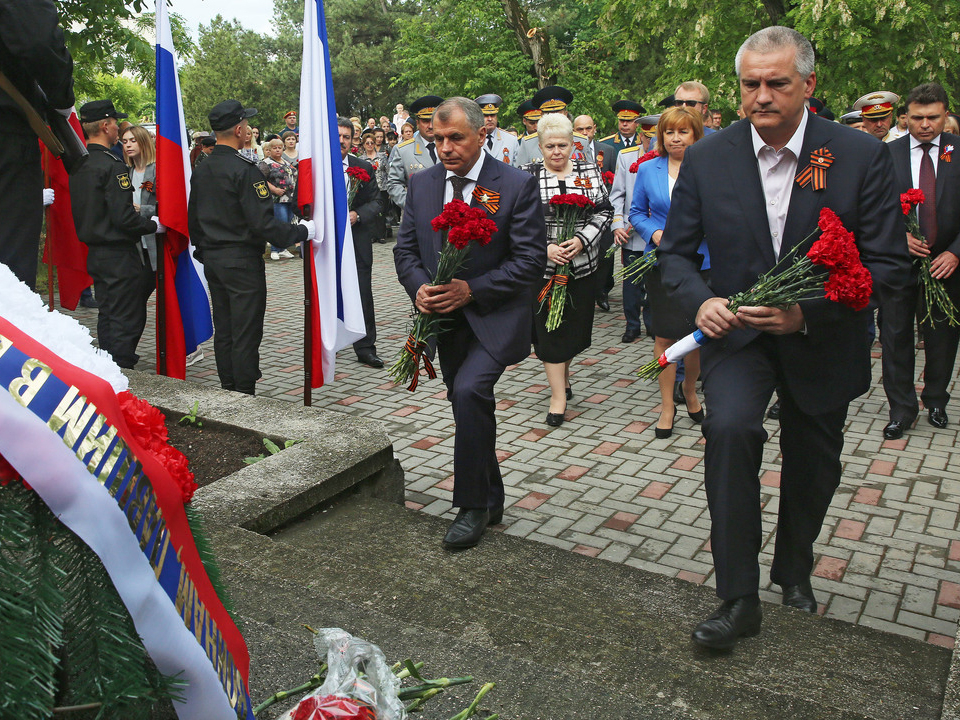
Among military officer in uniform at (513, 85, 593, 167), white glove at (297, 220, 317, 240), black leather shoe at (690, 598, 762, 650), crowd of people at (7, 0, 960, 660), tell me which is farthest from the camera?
military officer in uniform at (513, 85, 593, 167)

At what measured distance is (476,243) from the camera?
4.48m

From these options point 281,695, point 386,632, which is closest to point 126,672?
point 281,695

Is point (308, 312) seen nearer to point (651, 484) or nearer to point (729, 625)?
point (651, 484)

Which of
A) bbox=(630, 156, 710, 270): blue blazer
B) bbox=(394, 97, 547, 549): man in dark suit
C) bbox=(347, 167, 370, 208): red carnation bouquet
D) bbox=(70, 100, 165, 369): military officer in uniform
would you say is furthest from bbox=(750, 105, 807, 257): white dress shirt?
bbox=(347, 167, 370, 208): red carnation bouquet

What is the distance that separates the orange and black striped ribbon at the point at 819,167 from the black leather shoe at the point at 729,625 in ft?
4.77

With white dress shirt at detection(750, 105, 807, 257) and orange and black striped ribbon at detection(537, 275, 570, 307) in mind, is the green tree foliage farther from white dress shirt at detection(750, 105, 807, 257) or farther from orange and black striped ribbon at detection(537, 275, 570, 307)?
white dress shirt at detection(750, 105, 807, 257)

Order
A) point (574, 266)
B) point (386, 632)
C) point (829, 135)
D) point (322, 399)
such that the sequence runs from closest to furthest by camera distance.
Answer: point (386, 632) < point (829, 135) < point (574, 266) < point (322, 399)

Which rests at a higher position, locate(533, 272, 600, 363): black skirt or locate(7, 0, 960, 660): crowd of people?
locate(7, 0, 960, 660): crowd of people

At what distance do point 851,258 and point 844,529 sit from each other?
221 cm

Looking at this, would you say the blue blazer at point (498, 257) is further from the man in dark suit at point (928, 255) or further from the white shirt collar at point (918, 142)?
the white shirt collar at point (918, 142)

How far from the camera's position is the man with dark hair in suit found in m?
3.76

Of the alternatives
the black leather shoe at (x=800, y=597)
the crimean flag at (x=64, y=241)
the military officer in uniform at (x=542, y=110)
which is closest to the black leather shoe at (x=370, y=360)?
the crimean flag at (x=64, y=241)

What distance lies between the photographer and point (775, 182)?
336cm

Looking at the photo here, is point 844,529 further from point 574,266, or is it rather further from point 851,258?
point 574,266
